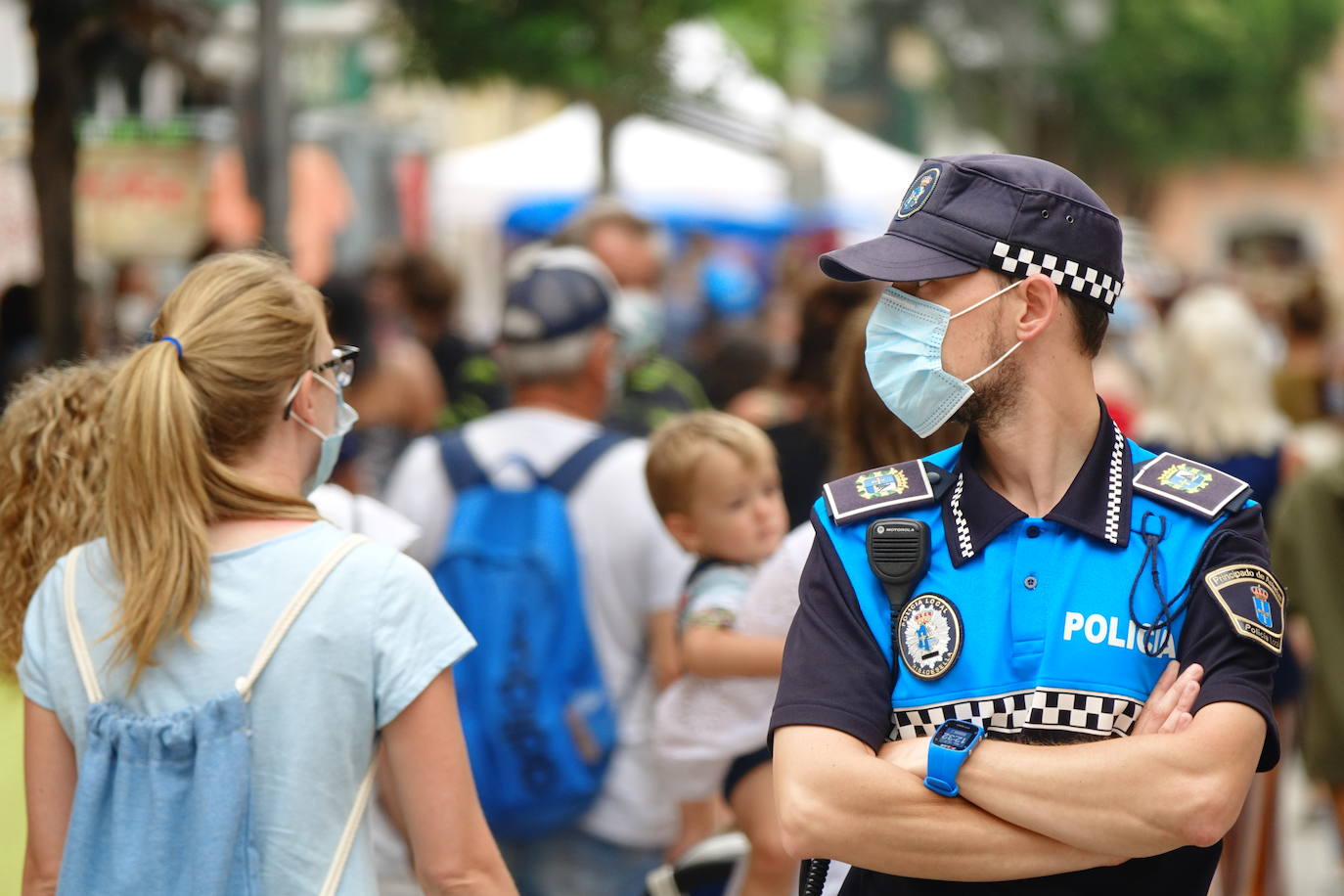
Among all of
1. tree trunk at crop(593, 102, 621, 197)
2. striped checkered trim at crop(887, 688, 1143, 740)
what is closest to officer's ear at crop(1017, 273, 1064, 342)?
striped checkered trim at crop(887, 688, 1143, 740)

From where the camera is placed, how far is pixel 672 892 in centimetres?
394

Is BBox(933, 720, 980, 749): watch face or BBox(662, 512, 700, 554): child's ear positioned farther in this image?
BBox(662, 512, 700, 554): child's ear

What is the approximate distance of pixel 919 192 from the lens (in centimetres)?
253

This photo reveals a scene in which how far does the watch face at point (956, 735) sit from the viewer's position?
2283 mm

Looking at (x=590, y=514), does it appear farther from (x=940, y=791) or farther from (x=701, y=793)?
(x=940, y=791)

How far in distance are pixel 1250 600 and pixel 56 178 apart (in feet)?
13.5

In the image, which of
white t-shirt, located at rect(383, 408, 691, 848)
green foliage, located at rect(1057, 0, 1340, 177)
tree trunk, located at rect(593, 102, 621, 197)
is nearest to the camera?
white t-shirt, located at rect(383, 408, 691, 848)

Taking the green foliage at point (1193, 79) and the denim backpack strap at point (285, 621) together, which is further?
the green foliage at point (1193, 79)

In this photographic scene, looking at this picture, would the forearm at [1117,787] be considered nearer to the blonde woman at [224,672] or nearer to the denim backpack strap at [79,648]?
the blonde woman at [224,672]

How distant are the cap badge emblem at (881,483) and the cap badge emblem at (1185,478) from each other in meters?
0.36

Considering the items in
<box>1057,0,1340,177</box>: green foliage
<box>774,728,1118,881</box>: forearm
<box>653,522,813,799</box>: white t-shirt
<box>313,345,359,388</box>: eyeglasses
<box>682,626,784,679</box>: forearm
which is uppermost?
<box>1057,0,1340,177</box>: green foliage

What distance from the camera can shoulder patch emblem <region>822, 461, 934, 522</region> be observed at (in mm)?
2449

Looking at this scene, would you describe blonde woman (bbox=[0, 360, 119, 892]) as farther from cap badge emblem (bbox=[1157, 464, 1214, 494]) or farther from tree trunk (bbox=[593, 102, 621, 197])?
tree trunk (bbox=[593, 102, 621, 197])

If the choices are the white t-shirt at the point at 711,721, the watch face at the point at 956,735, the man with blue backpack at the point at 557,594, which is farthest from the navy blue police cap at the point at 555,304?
the watch face at the point at 956,735
